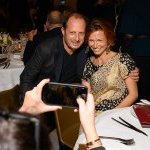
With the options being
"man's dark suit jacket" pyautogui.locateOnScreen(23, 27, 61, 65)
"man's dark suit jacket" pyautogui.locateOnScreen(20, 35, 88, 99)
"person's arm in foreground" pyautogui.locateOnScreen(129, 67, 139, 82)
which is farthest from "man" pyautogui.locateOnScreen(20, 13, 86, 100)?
"person's arm in foreground" pyautogui.locateOnScreen(129, 67, 139, 82)

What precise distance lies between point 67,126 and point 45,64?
2.01 ft

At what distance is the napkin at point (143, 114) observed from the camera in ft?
7.86

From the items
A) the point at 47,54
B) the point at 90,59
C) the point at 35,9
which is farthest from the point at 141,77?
the point at 35,9

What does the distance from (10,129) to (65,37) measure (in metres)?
2.53

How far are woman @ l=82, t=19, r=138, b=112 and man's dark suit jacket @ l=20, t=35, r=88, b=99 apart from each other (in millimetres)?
293

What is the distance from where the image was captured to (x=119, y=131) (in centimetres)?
232

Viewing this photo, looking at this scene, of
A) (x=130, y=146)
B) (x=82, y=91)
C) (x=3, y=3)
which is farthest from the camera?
(x=3, y=3)

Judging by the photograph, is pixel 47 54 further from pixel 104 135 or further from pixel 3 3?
pixel 3 3

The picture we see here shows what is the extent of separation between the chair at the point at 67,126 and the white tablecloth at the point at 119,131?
607 millimetres

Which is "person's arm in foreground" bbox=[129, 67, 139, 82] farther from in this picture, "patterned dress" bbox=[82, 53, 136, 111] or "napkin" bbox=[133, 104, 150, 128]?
"napkin" bbox=[133, 104, 150, 128]

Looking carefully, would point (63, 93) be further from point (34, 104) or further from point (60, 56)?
point (60, 56)

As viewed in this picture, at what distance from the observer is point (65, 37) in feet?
11.2

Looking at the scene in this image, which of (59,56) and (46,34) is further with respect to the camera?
(46,34)

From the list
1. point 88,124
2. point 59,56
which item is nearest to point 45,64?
point 59,56
